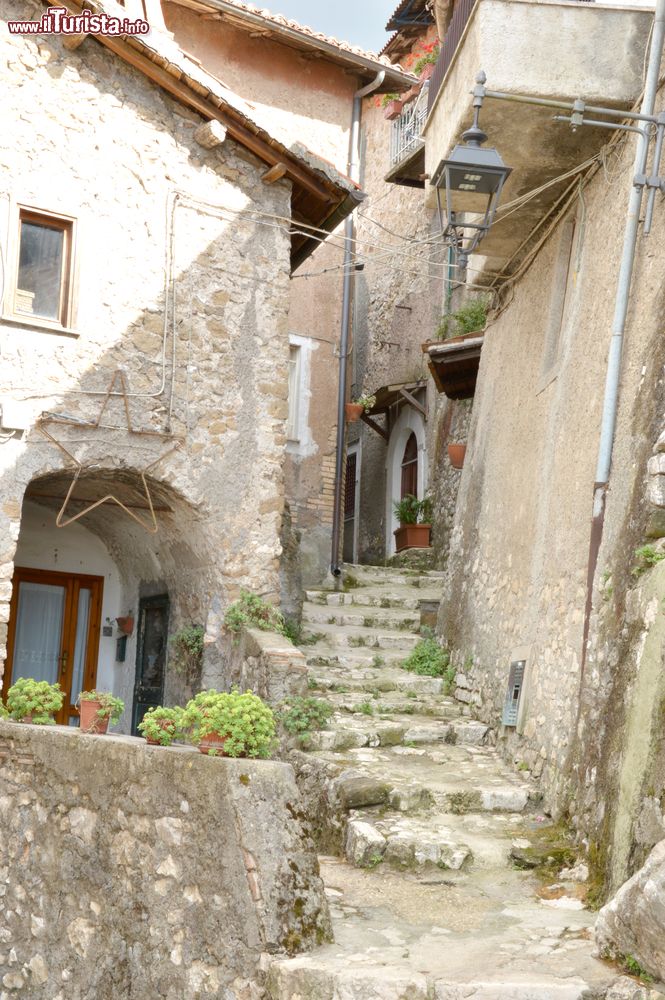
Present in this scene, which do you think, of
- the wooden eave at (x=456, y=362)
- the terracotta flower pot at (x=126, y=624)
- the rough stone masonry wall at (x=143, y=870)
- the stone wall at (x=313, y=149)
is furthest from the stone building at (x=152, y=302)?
the stone wall at (x=313, y=149)

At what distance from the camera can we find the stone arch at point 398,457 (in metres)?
17.3

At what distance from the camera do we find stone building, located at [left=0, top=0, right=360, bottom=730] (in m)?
8.96

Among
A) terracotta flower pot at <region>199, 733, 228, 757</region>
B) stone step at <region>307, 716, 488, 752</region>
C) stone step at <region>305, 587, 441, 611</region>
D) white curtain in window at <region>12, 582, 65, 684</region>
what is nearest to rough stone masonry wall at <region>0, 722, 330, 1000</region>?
terracotta flower pot at <region>199, 733, 228, 757</region>

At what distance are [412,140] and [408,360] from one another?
11.0ft

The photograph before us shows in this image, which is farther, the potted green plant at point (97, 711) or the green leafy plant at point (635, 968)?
the potted green plant at point (97, 711)

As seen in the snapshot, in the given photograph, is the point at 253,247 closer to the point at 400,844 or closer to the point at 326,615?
the point at 326,615

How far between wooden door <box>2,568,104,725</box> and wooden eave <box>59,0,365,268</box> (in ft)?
14.5

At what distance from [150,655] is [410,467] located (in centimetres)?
790

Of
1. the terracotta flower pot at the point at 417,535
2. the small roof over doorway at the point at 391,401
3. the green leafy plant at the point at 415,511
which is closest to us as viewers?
the terracotta flower pot at the point at 417,535

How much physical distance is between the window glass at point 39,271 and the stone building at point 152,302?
0.5 inches

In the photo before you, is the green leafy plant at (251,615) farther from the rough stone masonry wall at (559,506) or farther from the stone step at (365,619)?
the stone step at (365,619)

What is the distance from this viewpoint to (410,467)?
18.0 metres

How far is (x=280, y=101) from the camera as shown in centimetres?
1440

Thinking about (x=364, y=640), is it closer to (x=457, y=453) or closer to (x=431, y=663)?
(x=431, y=663)
